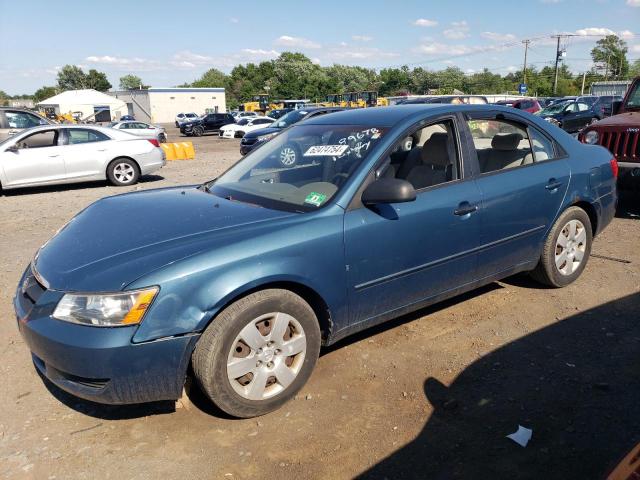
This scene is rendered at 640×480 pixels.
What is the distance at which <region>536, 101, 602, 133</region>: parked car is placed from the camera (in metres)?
21.9

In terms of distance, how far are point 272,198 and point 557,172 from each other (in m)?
2.49

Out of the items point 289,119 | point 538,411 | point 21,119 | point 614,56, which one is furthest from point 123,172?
point 614,56

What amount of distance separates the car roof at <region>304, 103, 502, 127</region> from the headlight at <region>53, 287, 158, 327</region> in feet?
6.69

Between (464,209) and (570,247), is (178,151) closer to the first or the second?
(570,247)

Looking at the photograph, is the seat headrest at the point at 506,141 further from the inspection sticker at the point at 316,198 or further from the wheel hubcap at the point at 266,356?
the wheel hubcap at the point at 266,356

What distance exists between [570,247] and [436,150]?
5.80 ft

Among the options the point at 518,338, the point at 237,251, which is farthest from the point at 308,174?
the point at 518,338

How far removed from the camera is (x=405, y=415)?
2.97m

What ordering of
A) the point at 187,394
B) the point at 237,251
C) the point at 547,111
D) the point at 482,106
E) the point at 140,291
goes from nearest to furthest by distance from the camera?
the point at 140,291 → the point at 237,251 → the point at 187,394 → the point at 482,106 → the point at 547,111

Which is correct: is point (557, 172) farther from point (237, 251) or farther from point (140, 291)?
point (140, 291)

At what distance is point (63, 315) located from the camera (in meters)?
2.62

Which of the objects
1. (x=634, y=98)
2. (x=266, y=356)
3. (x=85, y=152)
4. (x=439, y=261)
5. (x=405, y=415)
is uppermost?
(x=634, y=98)

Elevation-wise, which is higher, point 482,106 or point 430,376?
point 482,106

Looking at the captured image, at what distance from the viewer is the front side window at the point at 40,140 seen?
10.4 meters
